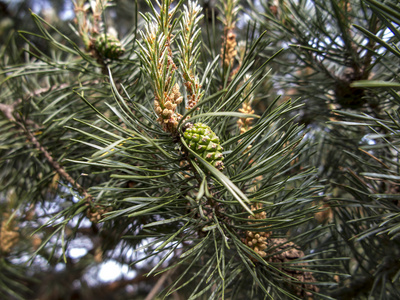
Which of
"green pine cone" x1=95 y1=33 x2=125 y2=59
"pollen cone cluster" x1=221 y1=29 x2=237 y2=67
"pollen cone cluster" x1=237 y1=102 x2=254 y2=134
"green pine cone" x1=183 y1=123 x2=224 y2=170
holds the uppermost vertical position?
"green pine cone" x1=95 y1=33 x2=125 y2=59

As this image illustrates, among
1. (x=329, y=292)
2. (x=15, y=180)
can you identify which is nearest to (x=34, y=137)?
(x=15, y=180)

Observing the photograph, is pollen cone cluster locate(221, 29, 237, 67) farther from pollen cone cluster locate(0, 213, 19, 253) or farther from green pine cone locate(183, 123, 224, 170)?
pollen cone cluster locate(0, 213, 19, 253)

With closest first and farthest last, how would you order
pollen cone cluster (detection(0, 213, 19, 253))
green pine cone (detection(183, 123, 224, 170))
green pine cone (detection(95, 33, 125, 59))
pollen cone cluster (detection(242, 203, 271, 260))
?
green pine cone (detection(183, 123, 224, 170))
pollen cone cluster (detection(242, 203, 271, 260))
green pine cone (detection(95, 33, 125, 59))
pollen cone cluster (detection(0, 213, 19, 253))

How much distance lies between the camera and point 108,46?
1.99 feet

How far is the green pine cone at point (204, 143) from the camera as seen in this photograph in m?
0.38

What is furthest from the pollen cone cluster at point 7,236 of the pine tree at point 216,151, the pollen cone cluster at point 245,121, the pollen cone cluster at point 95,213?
the pollen cone cluster at point 245,121

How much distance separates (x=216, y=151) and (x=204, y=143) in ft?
0.07

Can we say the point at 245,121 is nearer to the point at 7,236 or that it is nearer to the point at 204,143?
the point at 204,143

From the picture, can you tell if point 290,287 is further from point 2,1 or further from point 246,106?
point 2,1

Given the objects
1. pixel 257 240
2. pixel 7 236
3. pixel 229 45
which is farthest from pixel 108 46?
pixel 7 236

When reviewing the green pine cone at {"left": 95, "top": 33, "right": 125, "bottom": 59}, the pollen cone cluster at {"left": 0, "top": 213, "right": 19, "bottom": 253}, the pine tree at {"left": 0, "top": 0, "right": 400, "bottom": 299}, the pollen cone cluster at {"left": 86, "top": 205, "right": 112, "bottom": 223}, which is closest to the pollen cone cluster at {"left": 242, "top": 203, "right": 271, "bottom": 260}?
the pine tree at {"left": 0, "top": 0, "right": 400, "bottom": 299}

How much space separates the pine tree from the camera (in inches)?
15.2

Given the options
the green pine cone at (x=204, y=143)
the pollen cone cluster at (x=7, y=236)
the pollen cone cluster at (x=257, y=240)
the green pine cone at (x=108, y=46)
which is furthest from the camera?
the pollen cone cluster at (x=7, y=236)

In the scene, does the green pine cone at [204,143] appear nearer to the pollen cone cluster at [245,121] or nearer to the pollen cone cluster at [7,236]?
the pollen cone cluster at [245,121]
